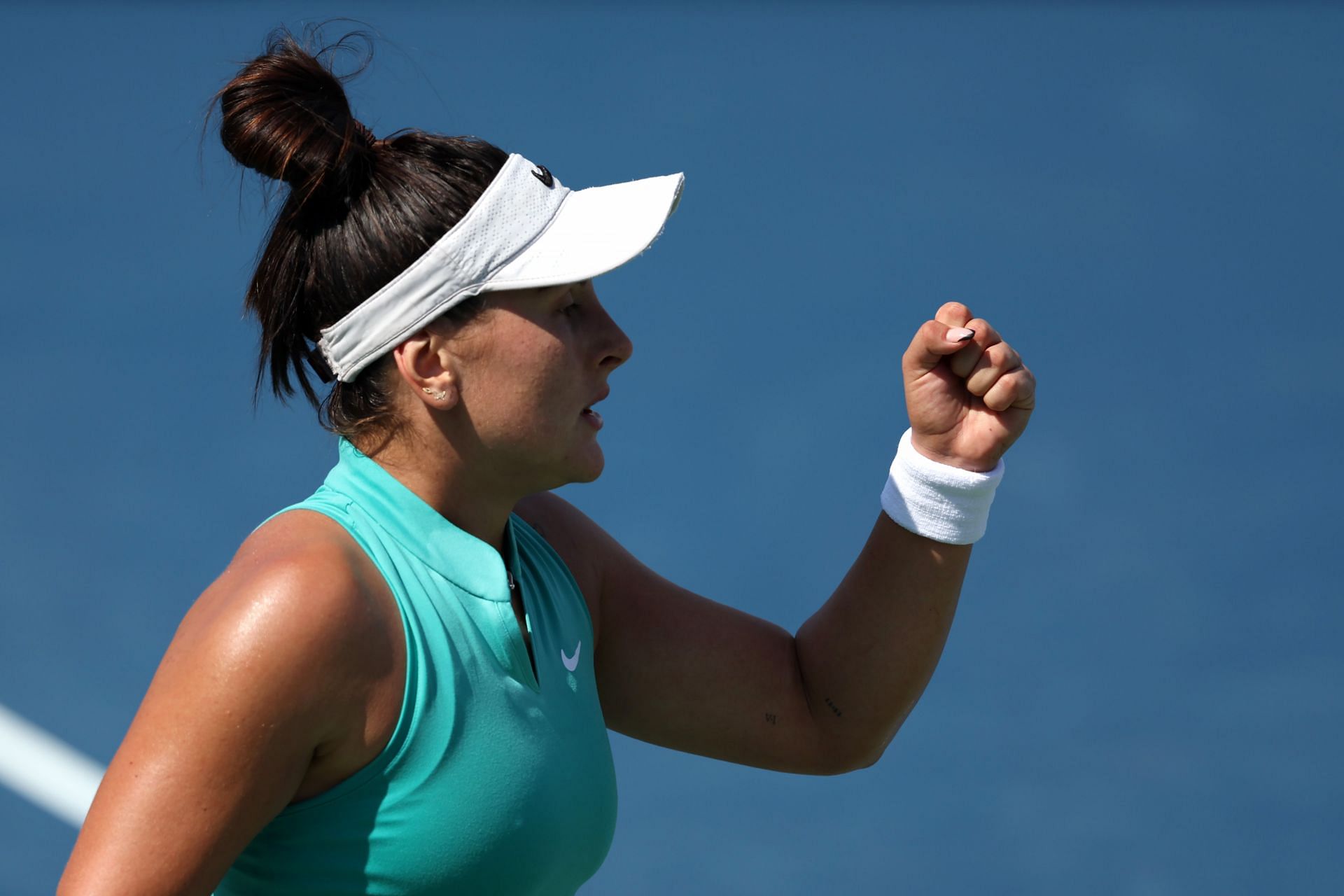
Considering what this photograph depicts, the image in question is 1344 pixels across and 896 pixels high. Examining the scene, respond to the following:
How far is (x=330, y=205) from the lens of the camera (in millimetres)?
2064

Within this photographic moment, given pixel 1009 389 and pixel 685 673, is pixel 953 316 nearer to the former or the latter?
pixel 1009 389

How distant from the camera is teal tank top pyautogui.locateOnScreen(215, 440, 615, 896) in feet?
5.94

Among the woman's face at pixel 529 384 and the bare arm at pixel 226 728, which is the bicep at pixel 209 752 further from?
the woman's face at pixel 529 384

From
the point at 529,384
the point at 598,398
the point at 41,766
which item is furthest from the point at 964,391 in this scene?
the point at 41,766

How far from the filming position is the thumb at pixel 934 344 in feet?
7.32

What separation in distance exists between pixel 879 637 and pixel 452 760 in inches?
30.1

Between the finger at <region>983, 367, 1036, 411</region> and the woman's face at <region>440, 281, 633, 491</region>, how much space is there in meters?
0.59

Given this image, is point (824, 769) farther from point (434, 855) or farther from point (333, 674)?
point (333, 674)

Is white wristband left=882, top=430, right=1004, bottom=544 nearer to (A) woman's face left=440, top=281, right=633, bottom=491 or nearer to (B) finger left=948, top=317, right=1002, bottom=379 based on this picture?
(B) finger left=948, top=317, right=1002, bottom=379

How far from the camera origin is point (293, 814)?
5.90ft

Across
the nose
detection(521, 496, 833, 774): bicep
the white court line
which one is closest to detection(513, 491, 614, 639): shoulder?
detection(521, 496, 833, 774): bicep

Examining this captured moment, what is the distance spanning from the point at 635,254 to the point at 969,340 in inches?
20.7

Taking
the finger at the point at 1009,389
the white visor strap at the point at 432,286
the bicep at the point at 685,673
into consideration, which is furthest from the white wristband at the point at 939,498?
the white visor strap at the point at 432,286

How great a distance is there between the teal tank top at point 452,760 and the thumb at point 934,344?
67cm
